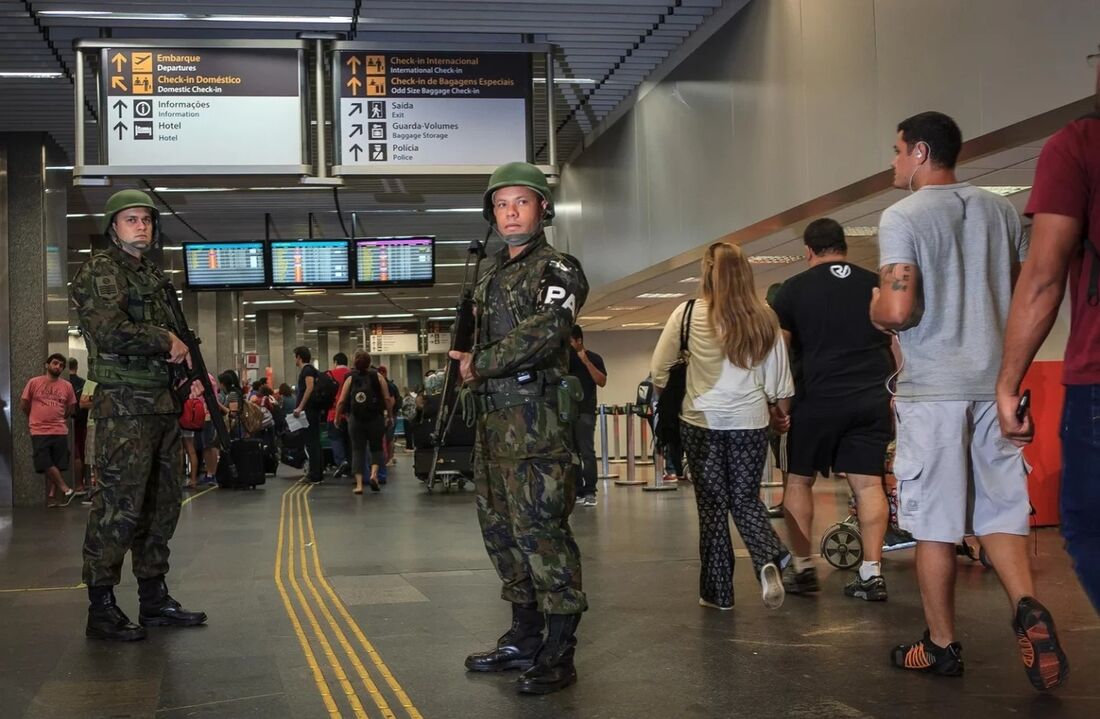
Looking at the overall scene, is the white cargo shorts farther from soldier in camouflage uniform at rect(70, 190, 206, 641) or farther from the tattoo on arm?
soldier in camouflage uniform at rect(70, 190, 206, 641)

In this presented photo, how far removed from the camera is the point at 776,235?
11477 mm

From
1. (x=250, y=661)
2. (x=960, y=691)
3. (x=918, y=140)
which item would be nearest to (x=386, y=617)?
(x=250, y=661)

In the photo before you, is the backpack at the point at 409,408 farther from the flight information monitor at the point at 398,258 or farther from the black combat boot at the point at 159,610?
the black combat boot at the point at 159,610

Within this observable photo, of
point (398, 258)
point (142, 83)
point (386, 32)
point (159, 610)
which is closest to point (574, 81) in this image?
point (386, 32)

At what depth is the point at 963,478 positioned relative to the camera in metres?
4.18

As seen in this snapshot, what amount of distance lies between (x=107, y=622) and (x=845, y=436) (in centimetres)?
368

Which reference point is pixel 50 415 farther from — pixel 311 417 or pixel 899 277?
pixel 899 277

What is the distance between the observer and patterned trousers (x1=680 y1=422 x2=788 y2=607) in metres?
5.78

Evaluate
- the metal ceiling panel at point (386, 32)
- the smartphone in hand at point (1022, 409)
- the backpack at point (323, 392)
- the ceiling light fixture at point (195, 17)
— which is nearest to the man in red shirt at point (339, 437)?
the backpack at point (323, 392)

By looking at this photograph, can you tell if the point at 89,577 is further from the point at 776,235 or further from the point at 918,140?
the point at 776,235

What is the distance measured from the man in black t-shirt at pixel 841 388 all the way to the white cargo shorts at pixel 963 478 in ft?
6.02

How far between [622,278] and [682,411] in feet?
29.8

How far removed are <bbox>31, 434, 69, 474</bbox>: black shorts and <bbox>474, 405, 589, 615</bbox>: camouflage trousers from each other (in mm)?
→ 11362

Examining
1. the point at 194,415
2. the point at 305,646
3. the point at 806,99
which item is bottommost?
the point at 305,646
